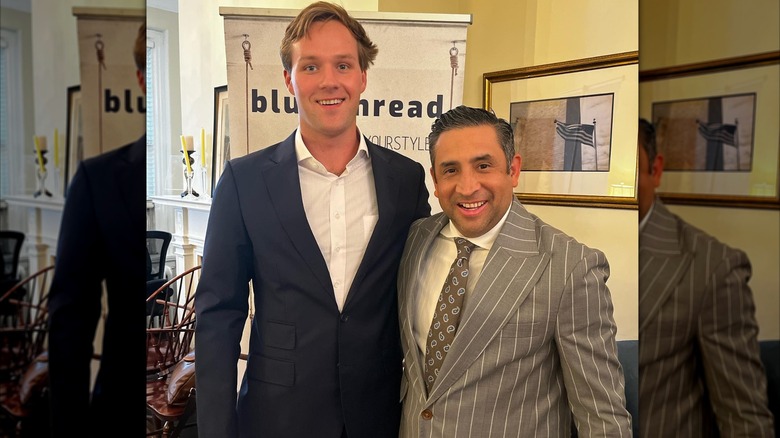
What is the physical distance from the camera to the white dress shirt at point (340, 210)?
1552 millimetres

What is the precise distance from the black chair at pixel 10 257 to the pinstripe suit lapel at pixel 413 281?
100cm

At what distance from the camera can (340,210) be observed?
1574 mm

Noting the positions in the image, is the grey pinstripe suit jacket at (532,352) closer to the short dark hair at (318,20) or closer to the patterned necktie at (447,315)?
the patterned necktie at (447,315)

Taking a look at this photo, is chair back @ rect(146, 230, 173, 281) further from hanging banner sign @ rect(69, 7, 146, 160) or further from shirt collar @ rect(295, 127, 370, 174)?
hanging banner sign @ rect(69, 7, 146, 160)

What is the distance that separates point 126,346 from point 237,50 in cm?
128

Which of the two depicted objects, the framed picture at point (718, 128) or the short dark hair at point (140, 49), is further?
the short dark hair at point (140, 49)

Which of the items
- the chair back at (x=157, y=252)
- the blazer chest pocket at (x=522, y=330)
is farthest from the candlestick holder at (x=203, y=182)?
the blazer chest pocket at (x=522, y=330)

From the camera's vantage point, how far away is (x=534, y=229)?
4.68 feet

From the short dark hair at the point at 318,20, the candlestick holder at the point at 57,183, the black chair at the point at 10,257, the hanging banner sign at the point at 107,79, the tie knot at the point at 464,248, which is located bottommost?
the tie knot at the point at 464,248

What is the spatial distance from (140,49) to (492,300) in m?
0.95

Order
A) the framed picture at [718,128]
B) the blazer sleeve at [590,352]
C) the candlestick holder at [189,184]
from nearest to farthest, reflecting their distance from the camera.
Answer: the framed picture at [718,128]
the blazer sleeve at [590,352]
the candlestick holder at [189,184]

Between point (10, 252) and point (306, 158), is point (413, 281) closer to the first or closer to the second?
point (306, 158)

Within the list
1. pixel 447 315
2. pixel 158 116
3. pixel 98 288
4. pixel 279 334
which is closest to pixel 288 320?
pixel 279 334

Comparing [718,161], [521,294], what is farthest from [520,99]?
[718,161]
